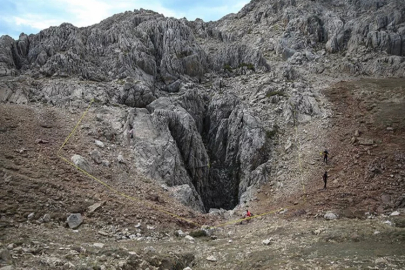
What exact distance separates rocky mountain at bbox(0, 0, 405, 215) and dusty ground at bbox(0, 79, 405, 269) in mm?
2728

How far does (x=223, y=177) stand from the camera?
30.2 metres

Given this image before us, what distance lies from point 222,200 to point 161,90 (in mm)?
18450

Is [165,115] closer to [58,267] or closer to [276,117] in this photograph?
[276,117]

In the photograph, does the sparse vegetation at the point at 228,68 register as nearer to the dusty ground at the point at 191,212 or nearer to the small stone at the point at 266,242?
the dusty ground at the point at 191,212

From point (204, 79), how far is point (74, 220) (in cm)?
3360

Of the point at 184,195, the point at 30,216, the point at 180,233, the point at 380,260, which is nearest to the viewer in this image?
the point at 380,260

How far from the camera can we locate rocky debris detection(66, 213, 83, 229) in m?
13.6

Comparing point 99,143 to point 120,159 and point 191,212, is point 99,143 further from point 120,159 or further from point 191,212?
point 191,212

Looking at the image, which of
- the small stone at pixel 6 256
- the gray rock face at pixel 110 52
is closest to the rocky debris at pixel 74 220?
the small stone at pixel 6 256

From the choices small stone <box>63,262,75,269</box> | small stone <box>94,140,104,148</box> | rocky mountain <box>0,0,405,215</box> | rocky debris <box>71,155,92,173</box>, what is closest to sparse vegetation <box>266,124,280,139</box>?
rocky mountain <box>0,0,405,215</box>

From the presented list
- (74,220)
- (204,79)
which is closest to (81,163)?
(74,220)

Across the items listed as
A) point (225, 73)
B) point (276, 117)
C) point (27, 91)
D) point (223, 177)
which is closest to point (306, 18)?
point (225, 73)

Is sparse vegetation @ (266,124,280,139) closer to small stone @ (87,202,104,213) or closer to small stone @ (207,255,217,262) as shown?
small stone @ (207,255,217,262)

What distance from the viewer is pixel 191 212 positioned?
1936 cm
